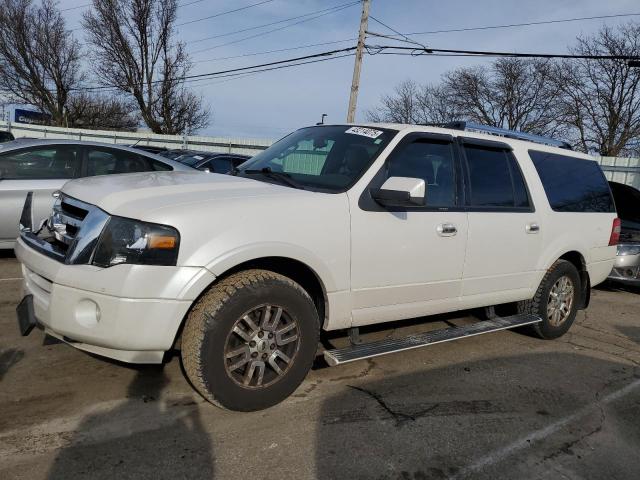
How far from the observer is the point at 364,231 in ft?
11.6

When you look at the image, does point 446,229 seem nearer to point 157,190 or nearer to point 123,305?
point 157,190

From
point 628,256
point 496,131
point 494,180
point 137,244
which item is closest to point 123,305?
point 137,244

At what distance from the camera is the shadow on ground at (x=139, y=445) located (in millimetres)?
2576

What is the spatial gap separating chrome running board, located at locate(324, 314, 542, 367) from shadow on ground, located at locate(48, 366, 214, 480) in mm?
965

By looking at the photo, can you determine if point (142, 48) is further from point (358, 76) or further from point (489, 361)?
point (489, 361)

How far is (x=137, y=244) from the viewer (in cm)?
281

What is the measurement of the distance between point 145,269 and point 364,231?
143 centimetres

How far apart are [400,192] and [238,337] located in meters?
1.35

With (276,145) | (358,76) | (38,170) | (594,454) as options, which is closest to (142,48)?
(358,76)

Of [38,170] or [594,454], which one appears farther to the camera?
[38,170]

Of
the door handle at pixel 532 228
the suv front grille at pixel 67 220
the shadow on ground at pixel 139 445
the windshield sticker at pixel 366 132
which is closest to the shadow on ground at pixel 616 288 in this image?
the door handle at pixel 532 228


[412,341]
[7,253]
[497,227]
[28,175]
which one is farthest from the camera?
[7,253]

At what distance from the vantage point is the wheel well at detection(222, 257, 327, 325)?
3.25 meters

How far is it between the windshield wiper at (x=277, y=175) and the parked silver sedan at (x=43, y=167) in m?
3.17
